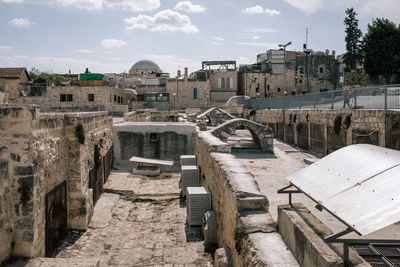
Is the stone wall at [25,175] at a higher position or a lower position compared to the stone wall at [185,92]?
lower

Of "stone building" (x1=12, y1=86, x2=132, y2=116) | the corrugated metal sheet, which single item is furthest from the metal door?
"stone building" (x1=12, y1=86, x2=132, y2=116)

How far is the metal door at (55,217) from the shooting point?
20.6 feet

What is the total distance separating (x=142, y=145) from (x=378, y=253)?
38.8 ft

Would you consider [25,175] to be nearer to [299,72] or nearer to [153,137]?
[153,137]

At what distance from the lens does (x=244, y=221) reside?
458 centimetres

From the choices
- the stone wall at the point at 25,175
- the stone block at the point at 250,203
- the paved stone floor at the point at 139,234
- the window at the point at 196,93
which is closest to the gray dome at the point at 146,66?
the window at the point at 196,93

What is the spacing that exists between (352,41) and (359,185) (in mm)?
49395

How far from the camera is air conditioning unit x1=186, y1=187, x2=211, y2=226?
25.3ft

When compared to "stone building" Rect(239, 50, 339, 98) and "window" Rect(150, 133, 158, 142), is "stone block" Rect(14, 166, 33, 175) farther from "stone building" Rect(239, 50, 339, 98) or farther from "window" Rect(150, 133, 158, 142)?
"stone building" Rect(239, 50, 339, 98)

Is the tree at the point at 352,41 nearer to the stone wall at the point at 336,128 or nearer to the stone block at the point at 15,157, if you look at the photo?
the stone wall at the point at 336,128

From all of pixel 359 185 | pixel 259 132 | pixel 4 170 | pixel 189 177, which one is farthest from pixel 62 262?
pixel 259 132

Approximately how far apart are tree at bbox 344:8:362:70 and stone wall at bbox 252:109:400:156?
32342 millimetres

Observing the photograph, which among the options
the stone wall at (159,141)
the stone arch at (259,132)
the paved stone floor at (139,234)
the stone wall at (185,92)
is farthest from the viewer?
the stone wall at (185,92)

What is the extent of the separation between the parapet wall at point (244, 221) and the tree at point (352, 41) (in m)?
45.6
